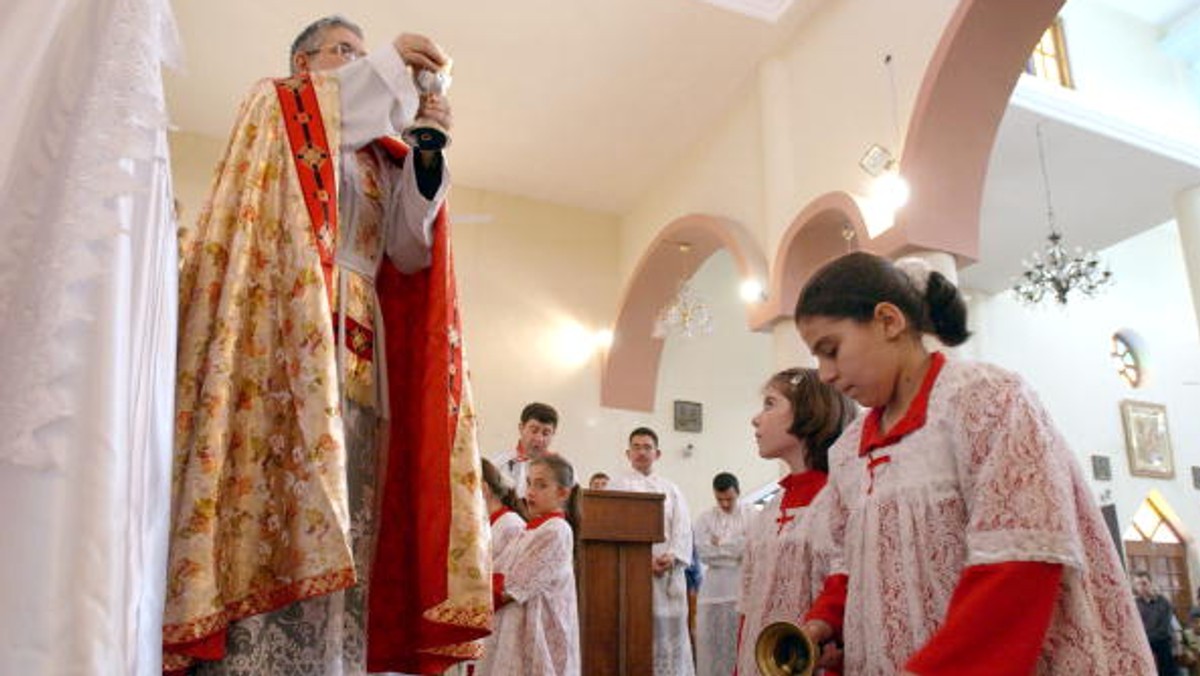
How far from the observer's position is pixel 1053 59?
9.61 meters

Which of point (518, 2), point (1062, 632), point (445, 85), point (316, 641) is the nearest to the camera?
point (1062, 632)

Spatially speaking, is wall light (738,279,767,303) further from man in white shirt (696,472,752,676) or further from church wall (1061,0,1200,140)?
church wall (1061,0,1200,140)

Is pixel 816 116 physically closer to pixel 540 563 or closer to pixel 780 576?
pixel 540 563

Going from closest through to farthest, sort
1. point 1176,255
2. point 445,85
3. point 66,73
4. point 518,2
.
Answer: point 66,73
point 445,85
point 518,2
point 1176,255

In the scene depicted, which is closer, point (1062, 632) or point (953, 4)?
point (1062, 632)

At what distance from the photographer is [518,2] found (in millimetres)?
7488

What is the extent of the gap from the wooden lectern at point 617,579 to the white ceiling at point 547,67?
4.16m

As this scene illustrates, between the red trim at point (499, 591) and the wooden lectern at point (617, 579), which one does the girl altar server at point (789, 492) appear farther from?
the wooden lectern at point (617, 579)

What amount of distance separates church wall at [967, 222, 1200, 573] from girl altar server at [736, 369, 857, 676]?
10.6m

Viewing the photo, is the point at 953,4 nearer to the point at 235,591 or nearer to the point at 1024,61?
the point at 1024,61

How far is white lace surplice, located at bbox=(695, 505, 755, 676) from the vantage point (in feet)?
19.2

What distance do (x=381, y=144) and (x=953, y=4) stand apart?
478cm

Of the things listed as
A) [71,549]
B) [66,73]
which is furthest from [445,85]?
[71,549]

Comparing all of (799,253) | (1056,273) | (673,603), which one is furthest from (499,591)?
(1056,273)
